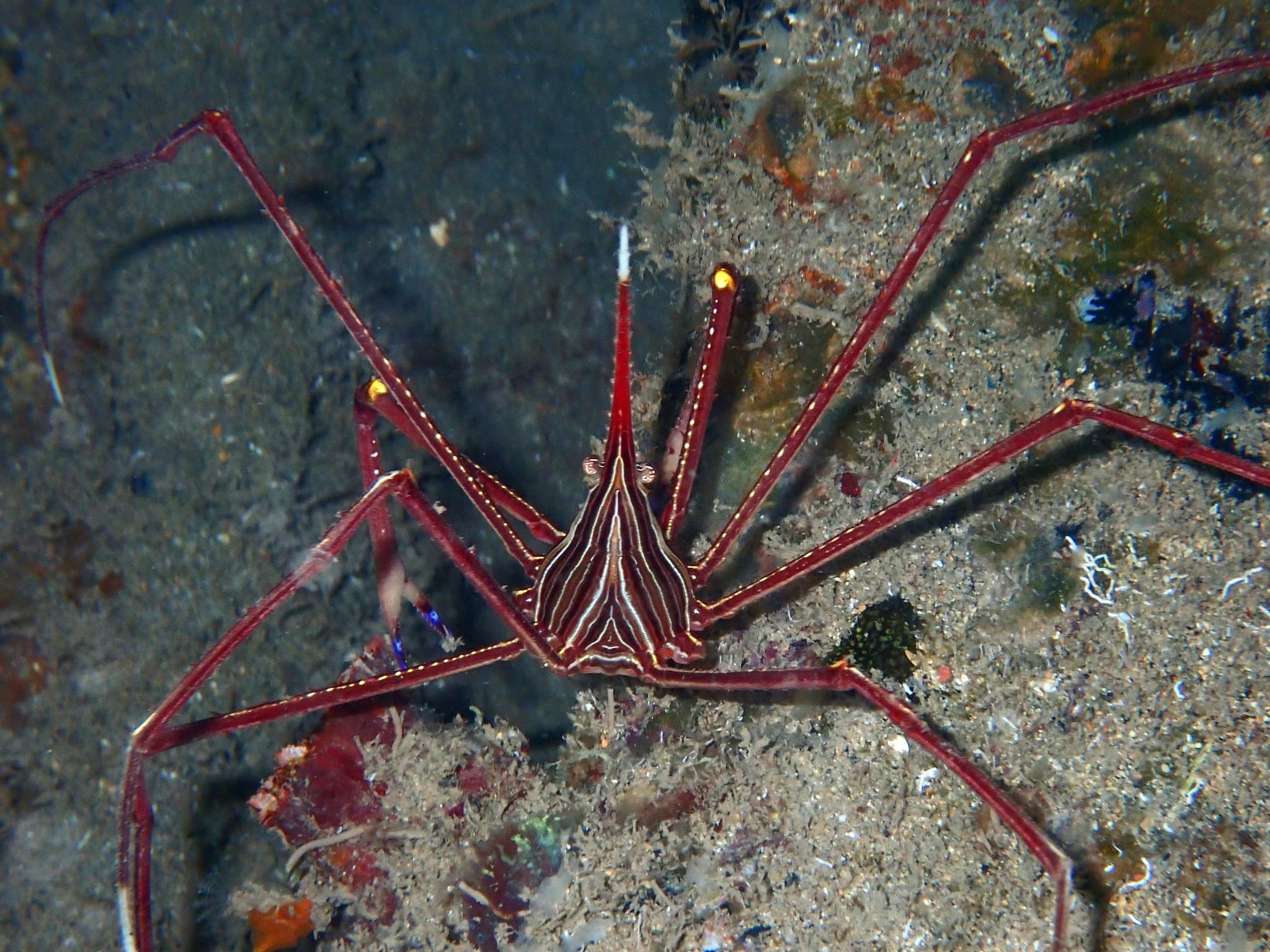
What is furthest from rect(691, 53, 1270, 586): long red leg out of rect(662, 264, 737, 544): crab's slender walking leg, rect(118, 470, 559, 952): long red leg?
rect(118, 470, 559, 952): long red leg

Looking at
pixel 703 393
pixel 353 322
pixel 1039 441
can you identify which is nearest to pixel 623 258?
pixel 703 393

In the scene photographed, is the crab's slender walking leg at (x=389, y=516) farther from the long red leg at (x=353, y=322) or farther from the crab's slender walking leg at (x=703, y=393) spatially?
the crab's slender walking leg at (x=703, y=393)

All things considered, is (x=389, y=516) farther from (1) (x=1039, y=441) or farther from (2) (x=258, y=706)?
(1) (x=1039, y=441)

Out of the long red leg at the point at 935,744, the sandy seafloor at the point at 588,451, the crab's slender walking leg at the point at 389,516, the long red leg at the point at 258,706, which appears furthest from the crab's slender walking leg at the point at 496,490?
the long red leg at the point at 935,744

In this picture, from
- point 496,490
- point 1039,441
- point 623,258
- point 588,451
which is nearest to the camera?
point 623,258

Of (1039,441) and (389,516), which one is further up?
(389,516)

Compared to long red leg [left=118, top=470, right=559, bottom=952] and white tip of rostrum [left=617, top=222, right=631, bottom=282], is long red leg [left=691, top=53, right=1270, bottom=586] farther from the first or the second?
long red leg [left=118, top=470, right=559, bottom=952]

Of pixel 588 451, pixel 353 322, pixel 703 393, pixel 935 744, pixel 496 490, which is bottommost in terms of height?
pixel 935 744
